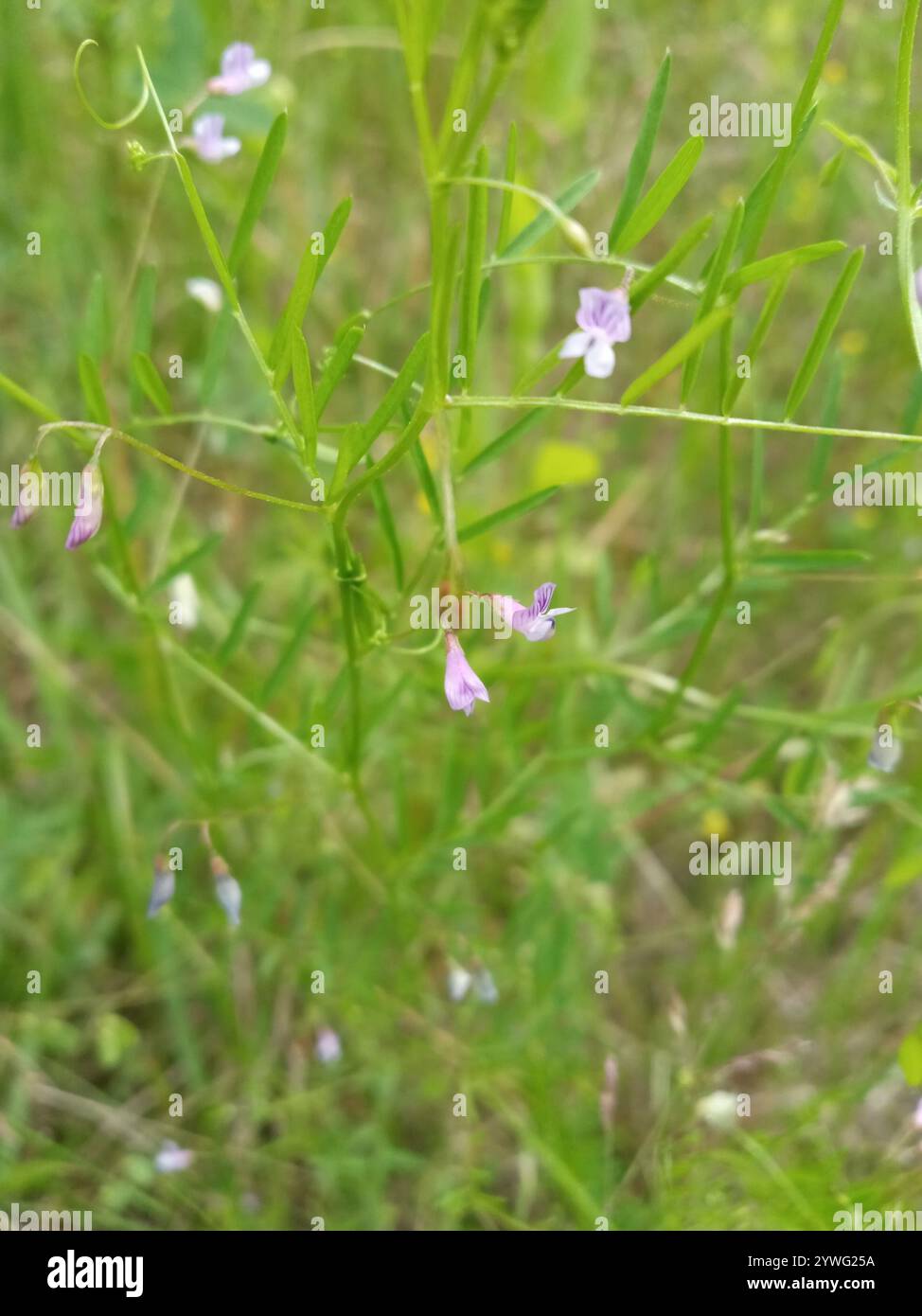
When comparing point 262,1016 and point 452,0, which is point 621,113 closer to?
point 452,0

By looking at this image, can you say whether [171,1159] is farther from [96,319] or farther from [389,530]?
[96,319]

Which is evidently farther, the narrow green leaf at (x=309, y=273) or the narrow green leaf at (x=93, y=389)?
the narrow green leaf at (x=93, y=389)

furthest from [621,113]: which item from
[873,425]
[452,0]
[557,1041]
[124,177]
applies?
[557,1041]

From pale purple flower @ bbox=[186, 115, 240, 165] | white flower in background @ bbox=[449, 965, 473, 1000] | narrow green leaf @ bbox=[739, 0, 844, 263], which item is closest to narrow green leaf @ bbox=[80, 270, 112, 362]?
pale purple flower @ bbox=[186, 115, 240, 165]

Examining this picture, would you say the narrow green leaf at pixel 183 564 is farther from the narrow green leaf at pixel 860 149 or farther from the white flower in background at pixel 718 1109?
the white flower in background at pixel 718 1109

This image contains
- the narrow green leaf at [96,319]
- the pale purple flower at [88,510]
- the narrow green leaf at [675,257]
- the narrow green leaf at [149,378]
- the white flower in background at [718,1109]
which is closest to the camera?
the narrow green leaf at [675,257]

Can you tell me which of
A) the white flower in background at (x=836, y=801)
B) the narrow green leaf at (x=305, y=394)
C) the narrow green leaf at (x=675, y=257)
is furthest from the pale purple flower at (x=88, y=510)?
the white flower in background at (x=836, y=801)
